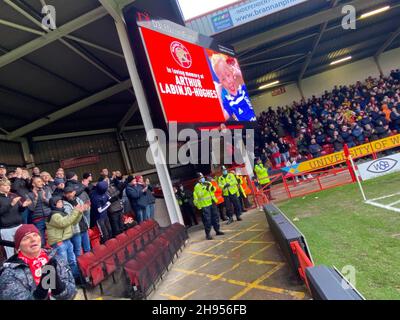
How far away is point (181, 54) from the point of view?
12.7 metres

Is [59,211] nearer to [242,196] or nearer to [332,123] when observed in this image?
[242,196]

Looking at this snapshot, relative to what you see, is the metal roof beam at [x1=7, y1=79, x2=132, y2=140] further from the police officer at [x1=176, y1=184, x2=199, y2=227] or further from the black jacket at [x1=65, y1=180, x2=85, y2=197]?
the black jacket at [x1=65, y1=180, x2=85, y2=197]

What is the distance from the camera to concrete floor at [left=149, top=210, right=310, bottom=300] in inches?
210

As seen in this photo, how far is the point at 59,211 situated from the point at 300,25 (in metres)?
17.1

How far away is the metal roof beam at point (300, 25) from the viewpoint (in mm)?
17812

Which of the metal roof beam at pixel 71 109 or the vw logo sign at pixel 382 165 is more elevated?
the metal roof beam at pixel 71 109

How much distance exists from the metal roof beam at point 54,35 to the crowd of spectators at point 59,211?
5387mm

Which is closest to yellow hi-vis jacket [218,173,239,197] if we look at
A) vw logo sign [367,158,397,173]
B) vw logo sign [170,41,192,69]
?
vw logo sign [170,41,192,69]

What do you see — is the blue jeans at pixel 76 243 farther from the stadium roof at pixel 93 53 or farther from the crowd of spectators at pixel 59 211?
the stadium roof at pixel 93 53

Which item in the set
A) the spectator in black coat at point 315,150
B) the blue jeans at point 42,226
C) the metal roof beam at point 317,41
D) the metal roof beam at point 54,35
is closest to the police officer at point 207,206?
the blue jeans at point 42,226

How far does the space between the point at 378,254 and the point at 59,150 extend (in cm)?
1932

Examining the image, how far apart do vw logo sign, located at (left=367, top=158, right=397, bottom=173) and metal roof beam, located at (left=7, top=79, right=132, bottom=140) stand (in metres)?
12.5

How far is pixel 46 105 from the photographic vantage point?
54.3 feet
